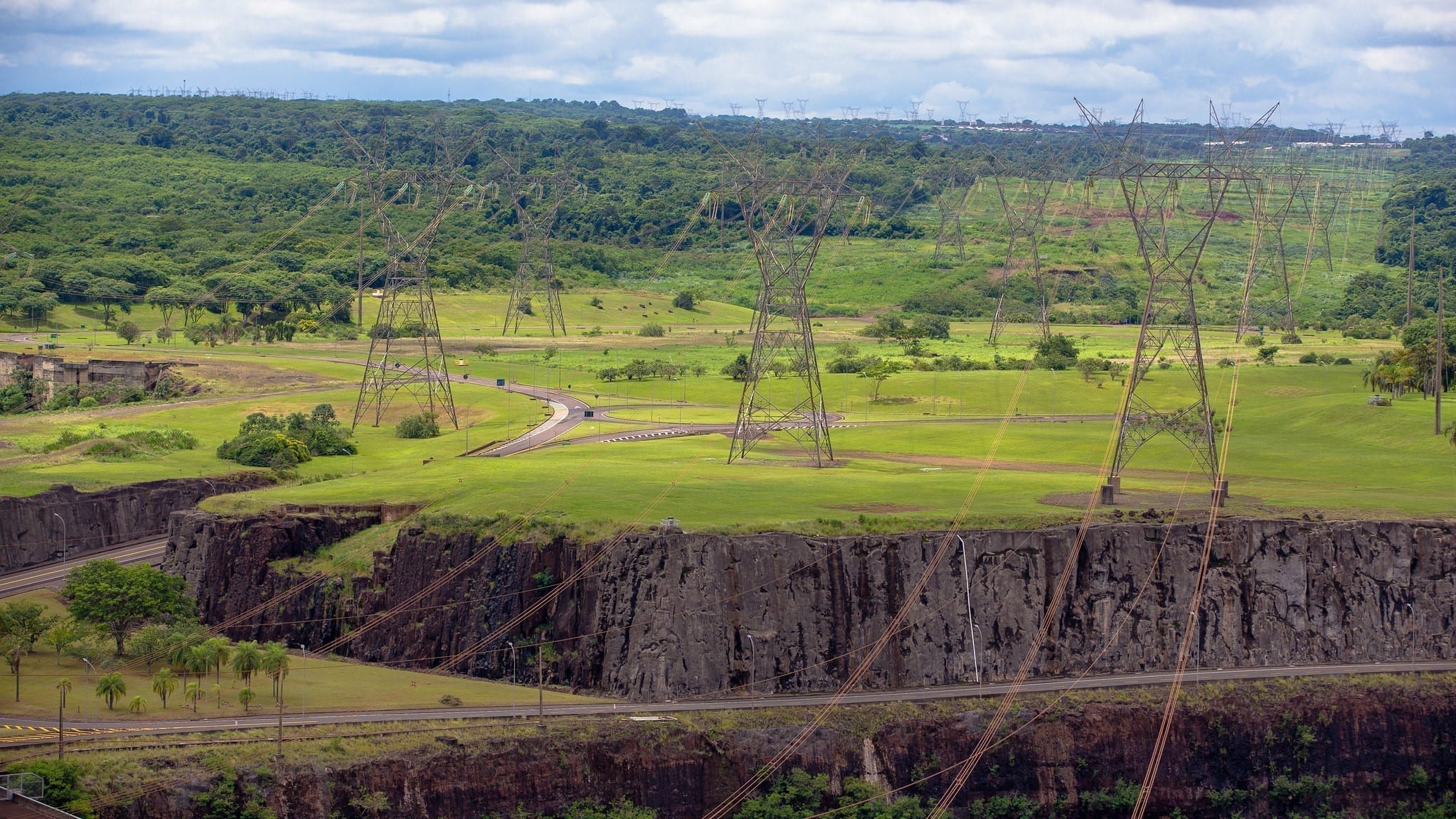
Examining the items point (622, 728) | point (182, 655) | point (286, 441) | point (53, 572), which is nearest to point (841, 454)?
point (286, 441)

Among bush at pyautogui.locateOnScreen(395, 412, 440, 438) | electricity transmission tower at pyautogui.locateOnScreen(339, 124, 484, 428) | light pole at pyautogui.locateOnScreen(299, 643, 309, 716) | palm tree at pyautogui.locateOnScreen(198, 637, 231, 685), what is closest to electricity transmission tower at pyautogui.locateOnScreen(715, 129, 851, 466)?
light pole at pyautogui.locateOnScreen(299, 643, 309, 716)

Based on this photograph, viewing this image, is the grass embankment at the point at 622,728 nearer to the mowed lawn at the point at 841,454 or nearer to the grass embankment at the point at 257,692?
the grass embankment at the point at 257,692

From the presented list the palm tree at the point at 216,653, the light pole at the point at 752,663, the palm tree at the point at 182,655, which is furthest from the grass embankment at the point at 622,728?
the palm tree at the point at 182,655

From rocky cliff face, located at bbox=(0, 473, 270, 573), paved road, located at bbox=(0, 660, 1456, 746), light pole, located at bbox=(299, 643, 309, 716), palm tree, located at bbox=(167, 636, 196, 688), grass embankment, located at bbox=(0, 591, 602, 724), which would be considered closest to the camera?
paved road, located at bbox=(0, 660, 1456, 746)

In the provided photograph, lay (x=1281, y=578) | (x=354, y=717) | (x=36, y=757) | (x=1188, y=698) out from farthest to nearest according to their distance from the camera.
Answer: (x=1281, y=578) → (x=1188, y=698) → (x=354, y=717) → (x=36, y=757)

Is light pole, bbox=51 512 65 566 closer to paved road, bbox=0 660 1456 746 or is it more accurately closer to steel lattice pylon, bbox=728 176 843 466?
paved road, bbox=0 660 1456 746

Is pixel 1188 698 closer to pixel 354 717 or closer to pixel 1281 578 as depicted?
pixel 1281 578

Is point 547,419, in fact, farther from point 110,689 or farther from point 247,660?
point 110,689

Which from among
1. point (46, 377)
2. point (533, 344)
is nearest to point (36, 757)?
point (46, 377)
